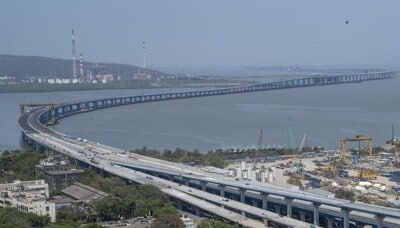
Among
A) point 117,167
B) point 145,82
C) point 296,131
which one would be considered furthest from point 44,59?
point 117,167

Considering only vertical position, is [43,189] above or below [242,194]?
above

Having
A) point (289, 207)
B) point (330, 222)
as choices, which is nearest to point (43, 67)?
point (289, 207)

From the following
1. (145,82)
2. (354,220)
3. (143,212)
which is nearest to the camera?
(354,220)

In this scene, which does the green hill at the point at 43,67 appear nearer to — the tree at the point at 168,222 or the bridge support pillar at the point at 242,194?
the bridge support pillar at the point at 242,194

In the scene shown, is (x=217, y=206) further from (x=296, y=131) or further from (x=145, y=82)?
(x=145, y=82)

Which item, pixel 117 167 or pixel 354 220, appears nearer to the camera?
pixel 354 220

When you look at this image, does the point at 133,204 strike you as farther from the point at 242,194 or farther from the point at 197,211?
the point at 242,194

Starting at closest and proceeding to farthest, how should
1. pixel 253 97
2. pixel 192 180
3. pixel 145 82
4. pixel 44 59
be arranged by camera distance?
pixel 192 180 → pixel 253 97 → pixel 145 82 → pixel 44 59
